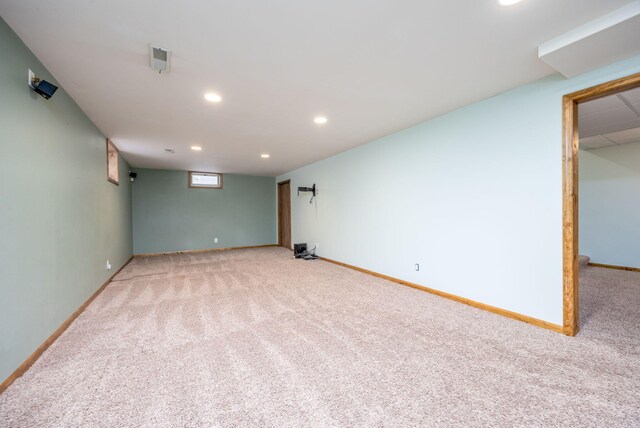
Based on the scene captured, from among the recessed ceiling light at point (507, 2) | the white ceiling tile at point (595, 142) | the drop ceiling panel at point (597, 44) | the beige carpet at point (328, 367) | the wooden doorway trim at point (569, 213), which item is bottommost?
the beige carpet at point (328, 367)

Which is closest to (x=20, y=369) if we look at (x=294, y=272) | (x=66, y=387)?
(x=66, y=387)

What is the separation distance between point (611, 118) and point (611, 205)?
274 centimetres

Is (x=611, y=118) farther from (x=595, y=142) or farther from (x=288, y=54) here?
(x=288, y=54)

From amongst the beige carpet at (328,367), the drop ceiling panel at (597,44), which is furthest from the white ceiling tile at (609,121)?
the beige carpet at (328,367)

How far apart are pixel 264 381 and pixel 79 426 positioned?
3.15 feet

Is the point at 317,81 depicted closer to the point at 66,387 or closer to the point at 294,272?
the point at 66,387

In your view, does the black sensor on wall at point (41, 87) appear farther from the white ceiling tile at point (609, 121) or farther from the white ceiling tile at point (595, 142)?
the white ceiling tile at point (595, 142)

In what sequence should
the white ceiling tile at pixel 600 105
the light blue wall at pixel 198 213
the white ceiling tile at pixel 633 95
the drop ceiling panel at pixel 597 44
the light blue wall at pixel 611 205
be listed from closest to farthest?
the drop ceiling panel at pixel 597 44, the white ceiling tile at pixel 633 95, the white ceiling tile at pixel 600 105, the light blue wall at pixel 611 205, the light blue wall at pixel 198 213

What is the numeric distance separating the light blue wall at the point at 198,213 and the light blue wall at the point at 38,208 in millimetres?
3925

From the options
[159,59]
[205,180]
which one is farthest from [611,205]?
[205,180]

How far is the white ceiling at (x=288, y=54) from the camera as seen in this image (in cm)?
160

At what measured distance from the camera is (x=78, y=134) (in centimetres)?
295

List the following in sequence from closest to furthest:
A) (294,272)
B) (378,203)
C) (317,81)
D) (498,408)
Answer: (498,408) → (317,81) → (378,203) → (294,272)

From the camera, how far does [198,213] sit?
7.58 meters
